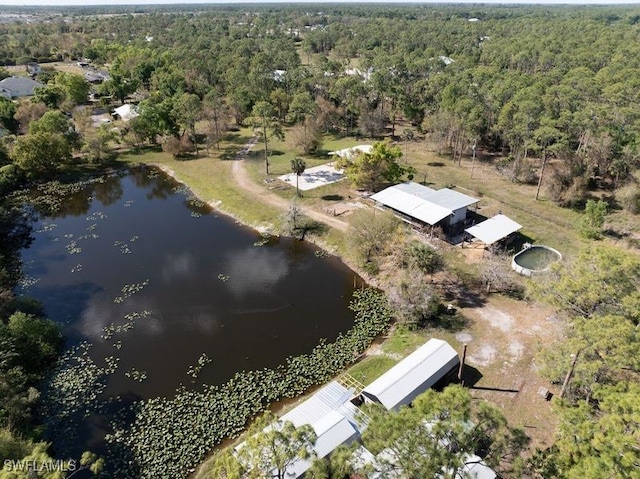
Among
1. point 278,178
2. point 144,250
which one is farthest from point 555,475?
point 278,178

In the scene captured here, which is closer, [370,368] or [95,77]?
[370,368]

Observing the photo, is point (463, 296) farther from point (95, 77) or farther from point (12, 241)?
point (95, 77)

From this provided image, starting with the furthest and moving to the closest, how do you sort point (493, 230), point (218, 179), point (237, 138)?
point (237, 138) → point (218, 179) → point (493, 230)

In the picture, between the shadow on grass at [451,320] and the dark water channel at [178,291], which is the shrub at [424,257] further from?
the dark water channel at [178,291]

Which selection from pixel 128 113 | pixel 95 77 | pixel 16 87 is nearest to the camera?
pixel 128 113

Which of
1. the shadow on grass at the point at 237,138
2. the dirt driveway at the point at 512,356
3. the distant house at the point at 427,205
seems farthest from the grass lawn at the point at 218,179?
the dirt driveway at the point at 512,356

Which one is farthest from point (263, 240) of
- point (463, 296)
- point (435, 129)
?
point (435, 129)
